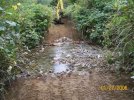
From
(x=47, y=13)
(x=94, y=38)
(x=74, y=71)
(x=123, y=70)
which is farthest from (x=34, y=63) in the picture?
(x=47, y=13)

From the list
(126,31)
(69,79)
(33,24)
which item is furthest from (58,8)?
(126,31)

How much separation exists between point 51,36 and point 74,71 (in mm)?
5959

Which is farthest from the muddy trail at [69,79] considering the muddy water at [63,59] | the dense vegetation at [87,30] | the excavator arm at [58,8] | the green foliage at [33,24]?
the excavator arm at [58,8]

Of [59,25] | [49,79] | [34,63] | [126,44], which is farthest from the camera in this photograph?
[59,25]

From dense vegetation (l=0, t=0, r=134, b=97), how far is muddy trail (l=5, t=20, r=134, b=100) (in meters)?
0.29

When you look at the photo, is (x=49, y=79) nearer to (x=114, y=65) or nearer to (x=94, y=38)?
(x=114, y=65)

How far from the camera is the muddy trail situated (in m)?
4.51

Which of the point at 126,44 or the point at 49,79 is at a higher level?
the point at 126,44

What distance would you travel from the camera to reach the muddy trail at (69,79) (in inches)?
177

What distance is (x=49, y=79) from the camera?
5383 millimetres

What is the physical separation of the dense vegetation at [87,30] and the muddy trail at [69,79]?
0.29m

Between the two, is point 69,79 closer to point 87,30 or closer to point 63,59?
point 63,59

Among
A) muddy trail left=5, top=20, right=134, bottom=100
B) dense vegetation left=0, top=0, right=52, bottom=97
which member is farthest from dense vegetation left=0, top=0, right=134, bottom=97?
muddy trail left=5, top=20, right=134, bottom=100

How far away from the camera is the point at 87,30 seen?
10.2m
